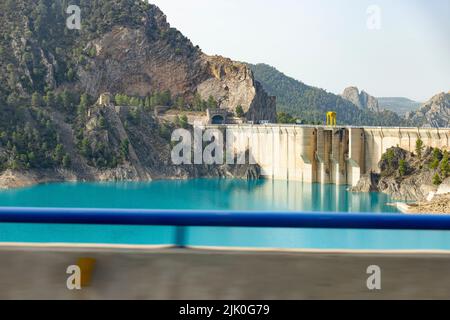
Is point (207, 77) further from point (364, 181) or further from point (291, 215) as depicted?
point (291, 215)

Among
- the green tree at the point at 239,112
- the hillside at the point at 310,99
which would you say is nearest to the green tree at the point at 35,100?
the green tree at the point at 239,112

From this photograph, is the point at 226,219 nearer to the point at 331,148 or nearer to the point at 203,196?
the point at 203,196

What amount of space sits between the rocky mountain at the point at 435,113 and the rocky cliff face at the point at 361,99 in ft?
20.6

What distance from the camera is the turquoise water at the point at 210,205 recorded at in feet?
7.93

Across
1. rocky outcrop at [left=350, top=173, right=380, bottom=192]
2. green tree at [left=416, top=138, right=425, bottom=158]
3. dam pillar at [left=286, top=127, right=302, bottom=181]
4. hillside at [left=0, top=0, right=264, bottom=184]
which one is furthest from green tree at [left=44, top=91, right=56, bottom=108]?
green tree at [left=416, top=138, right=425, bottom=158]

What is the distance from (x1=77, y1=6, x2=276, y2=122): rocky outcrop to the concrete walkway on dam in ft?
176

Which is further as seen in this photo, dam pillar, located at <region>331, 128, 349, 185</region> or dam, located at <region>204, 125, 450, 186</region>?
dam pillar, located at <region>331, 128, 349, 185</region>

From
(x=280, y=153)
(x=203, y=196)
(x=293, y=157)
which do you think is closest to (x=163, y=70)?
(x=280, y=153)

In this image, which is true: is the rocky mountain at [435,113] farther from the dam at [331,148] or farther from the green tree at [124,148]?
the green tree at [124,148]

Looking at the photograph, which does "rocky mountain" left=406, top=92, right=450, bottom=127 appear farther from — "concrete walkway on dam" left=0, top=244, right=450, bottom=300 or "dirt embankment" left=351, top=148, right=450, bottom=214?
"concrete walkway on dam" left=0, top=244, right=450, bottom=300

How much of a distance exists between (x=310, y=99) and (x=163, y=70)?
31.7 metres

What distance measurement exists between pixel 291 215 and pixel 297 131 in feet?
136

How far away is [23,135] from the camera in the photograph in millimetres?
45312

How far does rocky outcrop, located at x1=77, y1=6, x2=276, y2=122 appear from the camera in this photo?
56906 millimetres
